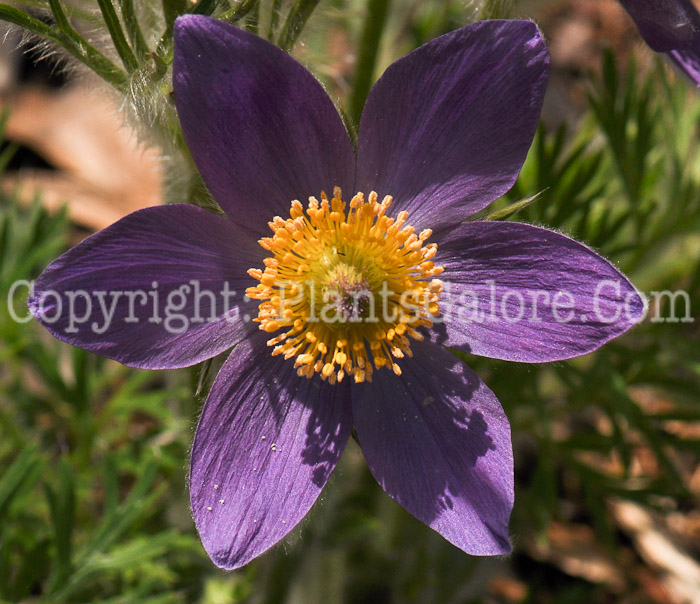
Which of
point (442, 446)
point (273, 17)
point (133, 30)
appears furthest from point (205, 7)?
point (442, 446)

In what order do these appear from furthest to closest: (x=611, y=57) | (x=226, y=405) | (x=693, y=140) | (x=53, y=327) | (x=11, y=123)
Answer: (x=11, y=123) → (x=693, y=140) → (x=611, y=57) → (x=226, y=405) → (x=53, y=327)

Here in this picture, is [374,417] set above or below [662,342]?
above

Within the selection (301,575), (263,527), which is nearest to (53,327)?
(263,527)

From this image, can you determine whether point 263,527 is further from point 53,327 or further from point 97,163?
point 97,163

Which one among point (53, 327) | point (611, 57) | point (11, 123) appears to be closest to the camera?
point (53, 327)

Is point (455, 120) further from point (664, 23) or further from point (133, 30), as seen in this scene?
point (133, 30)

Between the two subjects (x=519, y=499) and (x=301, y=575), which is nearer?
(x=301, y=575)
